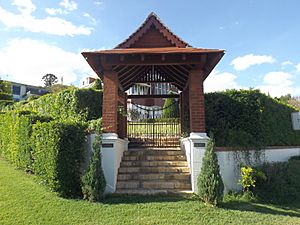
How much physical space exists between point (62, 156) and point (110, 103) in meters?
1.96

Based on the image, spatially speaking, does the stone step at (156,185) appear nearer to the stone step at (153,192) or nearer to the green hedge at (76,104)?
the stone step at (153,192)

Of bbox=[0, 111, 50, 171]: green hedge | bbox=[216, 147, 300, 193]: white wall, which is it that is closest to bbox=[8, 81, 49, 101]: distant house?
bbox=[0, 111, 50, 171]: green hedge

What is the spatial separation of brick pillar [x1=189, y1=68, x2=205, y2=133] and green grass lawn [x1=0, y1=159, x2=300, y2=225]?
6.56 feet

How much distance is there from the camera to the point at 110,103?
6.83 meters

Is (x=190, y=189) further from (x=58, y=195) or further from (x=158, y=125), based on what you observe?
(x=158, y=125)

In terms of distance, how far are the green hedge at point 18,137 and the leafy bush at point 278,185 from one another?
7.16m

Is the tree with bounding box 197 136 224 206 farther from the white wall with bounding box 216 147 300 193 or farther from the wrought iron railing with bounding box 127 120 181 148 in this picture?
the wrought iron railing with bounding box 127 120 181 148

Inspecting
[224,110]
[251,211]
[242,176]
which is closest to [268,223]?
[251,211]

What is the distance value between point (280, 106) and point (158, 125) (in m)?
5.08

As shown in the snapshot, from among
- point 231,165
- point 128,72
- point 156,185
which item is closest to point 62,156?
point 156,185

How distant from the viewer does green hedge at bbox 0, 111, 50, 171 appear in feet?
25.8

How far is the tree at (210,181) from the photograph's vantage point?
18.2 ft

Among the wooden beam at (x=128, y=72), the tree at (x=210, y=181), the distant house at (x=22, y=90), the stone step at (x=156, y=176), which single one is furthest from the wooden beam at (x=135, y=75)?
the distant house at (x=22, y=90)

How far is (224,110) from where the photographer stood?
27.3ft
